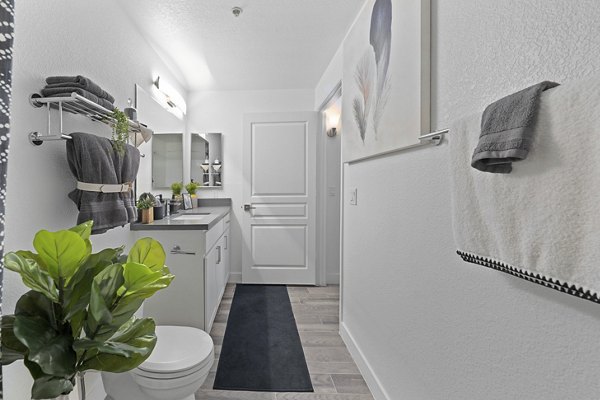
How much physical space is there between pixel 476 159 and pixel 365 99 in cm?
117

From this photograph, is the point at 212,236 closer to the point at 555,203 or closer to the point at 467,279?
the point at 467,279

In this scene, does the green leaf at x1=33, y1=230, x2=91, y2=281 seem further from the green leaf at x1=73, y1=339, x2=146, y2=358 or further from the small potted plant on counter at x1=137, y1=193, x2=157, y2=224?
the small potted plant on counter at x1=137, y1=193, x2=157, y2=224

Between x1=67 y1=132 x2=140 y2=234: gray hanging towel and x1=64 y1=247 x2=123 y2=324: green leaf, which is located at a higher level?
x1=67 y1=132 x2=140 y2=234: gray hanging towel

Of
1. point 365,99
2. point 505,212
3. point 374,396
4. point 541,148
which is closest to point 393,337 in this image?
point 374,396

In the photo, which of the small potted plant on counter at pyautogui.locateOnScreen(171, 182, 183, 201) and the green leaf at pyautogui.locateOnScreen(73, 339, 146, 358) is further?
the small potted plant on counter at pyautogui.locateOnScreen(171, 182, 183, 201)

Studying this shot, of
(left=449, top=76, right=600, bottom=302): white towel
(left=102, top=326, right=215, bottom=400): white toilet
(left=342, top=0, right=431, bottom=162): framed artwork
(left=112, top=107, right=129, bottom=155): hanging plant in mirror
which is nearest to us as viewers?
(left=449, top=76, right=600, bottom=302): white towel

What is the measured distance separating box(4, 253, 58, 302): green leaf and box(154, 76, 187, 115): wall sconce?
2.07 metres

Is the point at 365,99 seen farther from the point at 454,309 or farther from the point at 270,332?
the point at 270,332

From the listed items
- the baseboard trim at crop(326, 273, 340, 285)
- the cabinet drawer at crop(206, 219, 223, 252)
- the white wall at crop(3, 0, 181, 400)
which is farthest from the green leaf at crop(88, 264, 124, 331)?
the baseboard trim at crop(326, 273, 340, 285)

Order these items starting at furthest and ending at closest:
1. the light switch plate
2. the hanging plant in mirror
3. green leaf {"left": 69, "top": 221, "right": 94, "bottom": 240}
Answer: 1. the light switch plate
2. the hanging plant in mirror
3. green leaf {"left": 69, "top": 221, "right": 94, "bottom": 240}

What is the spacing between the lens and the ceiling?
188 centimetres

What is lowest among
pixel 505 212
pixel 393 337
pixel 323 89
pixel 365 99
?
pixel 393 337

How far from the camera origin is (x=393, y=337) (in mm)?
1436

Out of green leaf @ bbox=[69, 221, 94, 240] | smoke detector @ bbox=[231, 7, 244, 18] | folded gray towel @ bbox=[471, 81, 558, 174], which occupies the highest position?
smoke detector @ bbox=[231, 7, 244, 18]
